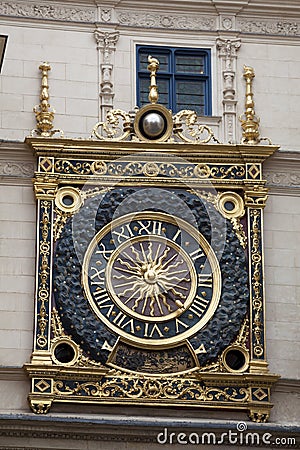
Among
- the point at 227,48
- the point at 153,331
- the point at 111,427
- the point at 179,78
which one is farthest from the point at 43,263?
the point at 227,48

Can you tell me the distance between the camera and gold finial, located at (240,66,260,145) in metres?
16.6

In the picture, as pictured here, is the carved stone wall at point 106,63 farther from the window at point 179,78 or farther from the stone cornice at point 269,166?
the stone cornice at point 269,166

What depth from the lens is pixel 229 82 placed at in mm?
16891

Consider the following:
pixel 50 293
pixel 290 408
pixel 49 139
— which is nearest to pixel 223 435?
pixel 290 408

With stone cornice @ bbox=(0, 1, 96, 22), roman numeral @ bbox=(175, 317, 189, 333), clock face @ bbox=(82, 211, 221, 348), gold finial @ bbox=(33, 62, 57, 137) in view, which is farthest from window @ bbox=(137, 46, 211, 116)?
roman numeral @ bbox=(175, 317, 189, 333)

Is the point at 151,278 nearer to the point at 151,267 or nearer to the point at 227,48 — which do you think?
the point at 151,267

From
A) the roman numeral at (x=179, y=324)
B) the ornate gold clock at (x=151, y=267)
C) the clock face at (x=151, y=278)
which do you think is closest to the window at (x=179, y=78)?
the ornate gold clock at (x=151, y=267)

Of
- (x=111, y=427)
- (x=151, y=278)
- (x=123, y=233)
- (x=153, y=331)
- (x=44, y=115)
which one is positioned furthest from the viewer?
(x=44, y=115)

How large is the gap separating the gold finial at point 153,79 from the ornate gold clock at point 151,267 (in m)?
0.01

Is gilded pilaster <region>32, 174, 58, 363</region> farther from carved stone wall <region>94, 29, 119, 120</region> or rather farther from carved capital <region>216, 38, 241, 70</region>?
carved capital <region>216, 38, 241, 70</region>

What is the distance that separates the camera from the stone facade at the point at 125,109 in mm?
15469

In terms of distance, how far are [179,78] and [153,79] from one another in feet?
1.42

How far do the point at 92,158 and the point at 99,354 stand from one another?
2.09 metres

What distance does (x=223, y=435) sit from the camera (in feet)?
50.7
